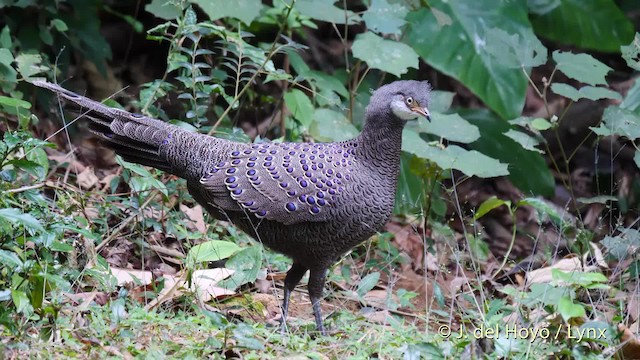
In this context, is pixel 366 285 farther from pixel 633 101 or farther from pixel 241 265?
pixel 633 101

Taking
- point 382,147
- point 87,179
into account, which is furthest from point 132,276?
point 87,179

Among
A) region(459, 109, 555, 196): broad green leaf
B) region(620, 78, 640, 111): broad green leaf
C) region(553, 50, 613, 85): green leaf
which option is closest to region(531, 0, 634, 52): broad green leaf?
region(459, 109, 555, 196): broad green leaf

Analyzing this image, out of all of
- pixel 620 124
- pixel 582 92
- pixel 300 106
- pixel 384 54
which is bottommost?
pixel 300 106

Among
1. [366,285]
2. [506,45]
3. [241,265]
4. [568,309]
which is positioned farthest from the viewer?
[506,45]

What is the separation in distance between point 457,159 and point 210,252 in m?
1.74

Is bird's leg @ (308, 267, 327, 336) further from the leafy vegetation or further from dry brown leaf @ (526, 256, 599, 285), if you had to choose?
dry brown leaf @ (526, 256, 599, 285)

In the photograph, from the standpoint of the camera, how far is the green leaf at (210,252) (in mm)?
4395

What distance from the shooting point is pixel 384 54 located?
5539 millimetres

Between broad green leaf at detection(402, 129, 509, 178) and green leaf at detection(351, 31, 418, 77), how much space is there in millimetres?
449

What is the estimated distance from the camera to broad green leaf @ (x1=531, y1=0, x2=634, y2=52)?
7.19m

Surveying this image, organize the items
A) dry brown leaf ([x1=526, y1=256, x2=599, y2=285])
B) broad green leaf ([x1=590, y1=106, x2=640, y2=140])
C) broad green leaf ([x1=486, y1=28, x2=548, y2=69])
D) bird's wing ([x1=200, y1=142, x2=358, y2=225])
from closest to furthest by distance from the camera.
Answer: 1. bird's wing ([x1=200, y1=142, x2=358, y2=225])
2. dry brown leaf ([x1=526, y1=256, x2=599, y2=285])
3. broad green leaf ([x1=590, y1=106, x2=640, y2=140])
4. broad green leaf ([x1=486, y1=28, x2=548, y2=69])

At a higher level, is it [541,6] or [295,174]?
[295,174]

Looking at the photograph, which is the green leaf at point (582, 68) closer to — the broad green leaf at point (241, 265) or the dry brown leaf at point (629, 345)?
the dry brown leaf at point (629, 345)

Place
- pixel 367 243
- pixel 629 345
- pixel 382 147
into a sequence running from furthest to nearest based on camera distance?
pixel 367 243 < pixel 382 147 < pixel 629 345
